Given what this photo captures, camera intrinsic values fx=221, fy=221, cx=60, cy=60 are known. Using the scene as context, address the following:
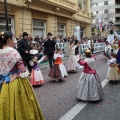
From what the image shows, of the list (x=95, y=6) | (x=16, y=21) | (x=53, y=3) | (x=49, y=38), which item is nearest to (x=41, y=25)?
(x=53, y=3)

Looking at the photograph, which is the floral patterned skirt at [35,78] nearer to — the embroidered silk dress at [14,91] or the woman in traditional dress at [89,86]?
the woman in traditional dress at [89,86]

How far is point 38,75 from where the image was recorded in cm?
742

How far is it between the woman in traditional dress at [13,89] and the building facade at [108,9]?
5672 cm

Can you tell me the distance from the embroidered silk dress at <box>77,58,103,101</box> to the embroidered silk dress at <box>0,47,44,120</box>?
2274mm

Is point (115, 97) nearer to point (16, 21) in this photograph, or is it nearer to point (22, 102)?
point (22, 102)

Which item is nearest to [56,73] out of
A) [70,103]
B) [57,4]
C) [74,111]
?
[70,103]

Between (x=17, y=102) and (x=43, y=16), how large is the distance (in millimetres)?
15038

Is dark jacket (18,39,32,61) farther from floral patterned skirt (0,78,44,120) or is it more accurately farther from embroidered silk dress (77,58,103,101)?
floral patterned skirt (0,78,44,120)

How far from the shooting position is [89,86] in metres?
5.45

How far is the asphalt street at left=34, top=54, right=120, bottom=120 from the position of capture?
4586 mm

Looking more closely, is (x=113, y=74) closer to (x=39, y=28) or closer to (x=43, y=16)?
(x=39, y=28)

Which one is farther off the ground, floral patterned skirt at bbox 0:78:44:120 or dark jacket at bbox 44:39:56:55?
dark jacket at bbox 44:39:56:55

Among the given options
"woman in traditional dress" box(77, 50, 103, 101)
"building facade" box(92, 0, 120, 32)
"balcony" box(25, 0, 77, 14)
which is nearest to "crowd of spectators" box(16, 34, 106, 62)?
"balcony" box(25, 0, 77, 14)

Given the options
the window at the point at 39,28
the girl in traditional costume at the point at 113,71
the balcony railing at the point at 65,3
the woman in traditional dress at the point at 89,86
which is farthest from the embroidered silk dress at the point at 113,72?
the balcony railing at the point at 65,3
